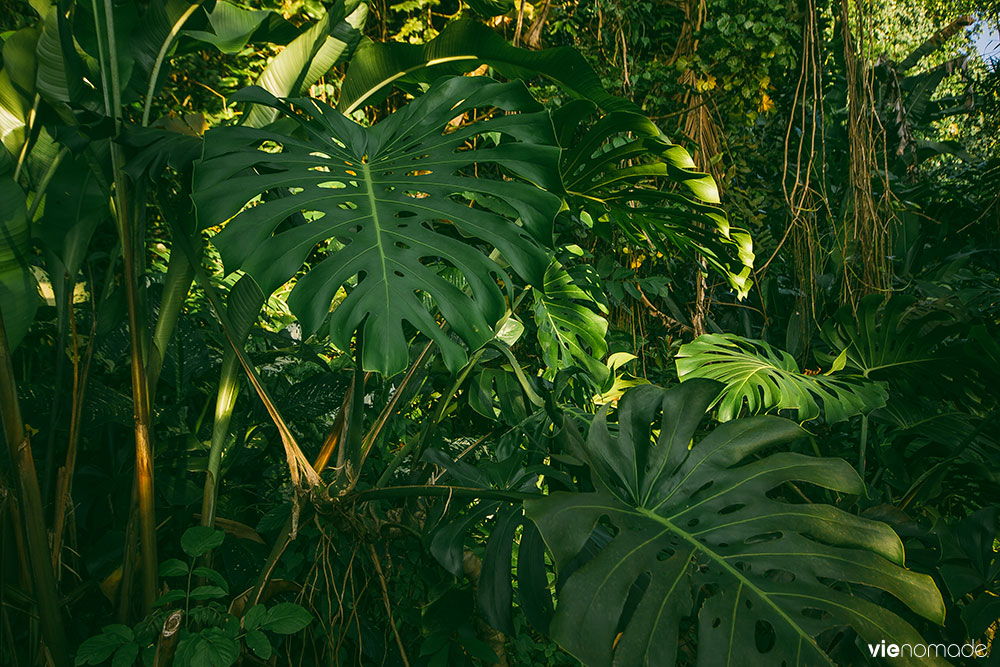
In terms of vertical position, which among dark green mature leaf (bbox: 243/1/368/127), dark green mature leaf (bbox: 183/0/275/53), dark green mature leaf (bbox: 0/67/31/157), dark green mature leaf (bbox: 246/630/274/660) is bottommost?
dark green mature leaf (bbox: 246/630/274/660)

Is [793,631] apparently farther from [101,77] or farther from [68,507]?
[101,77]

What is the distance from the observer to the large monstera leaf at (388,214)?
0.73m

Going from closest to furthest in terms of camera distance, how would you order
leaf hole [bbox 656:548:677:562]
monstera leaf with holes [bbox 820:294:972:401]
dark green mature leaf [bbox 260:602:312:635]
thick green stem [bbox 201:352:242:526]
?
leaf hole [bbox 656:548:677:562] → dark green mature leaf [bbox 260:602:312:635] → thick green stem [bbox 201:352:242:526] → monstera leaf with holes [bbox 820:294:972:401]

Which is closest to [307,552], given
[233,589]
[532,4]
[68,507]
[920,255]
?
[233,589]

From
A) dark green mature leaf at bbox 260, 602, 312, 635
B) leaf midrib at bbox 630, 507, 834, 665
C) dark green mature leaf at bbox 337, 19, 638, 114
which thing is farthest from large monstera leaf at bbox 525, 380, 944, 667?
dark green mature leaf at bbox 337, 19, 638, 114

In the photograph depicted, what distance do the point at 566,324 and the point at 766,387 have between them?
21.0 inches

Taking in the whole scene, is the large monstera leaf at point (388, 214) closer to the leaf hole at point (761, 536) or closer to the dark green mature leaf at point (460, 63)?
the dark green mature leaf at point (460, 63)

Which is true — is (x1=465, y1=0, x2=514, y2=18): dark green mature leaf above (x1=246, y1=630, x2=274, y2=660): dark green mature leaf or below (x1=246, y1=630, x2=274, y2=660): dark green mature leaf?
above

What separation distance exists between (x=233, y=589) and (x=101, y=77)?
0.95 m

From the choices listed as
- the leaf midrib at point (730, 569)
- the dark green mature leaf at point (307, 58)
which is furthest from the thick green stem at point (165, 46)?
the leaf midrib at point (730, 569)

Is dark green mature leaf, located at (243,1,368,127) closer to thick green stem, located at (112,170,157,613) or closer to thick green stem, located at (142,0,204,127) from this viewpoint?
thick green stem, located at (142,0,204,127)

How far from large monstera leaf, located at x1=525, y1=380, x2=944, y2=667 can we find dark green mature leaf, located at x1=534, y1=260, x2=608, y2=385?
640 mm

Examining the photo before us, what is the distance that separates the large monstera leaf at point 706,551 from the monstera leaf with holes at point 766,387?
352 mm

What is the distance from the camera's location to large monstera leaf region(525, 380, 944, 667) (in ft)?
2.34
